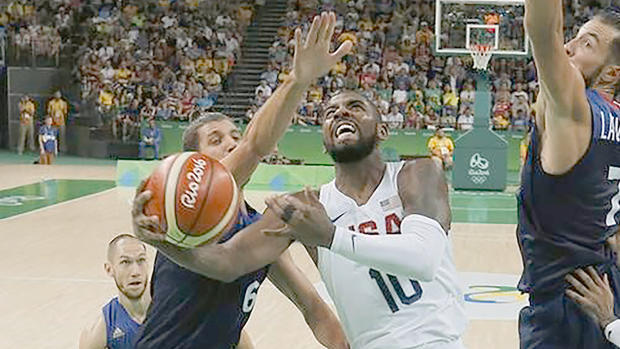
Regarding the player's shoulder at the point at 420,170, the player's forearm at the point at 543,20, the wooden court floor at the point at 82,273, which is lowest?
the wooden court floor at the point at 82,273

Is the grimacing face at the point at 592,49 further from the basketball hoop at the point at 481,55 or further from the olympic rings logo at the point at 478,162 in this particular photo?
the olympic rings logo at the point at 478,162

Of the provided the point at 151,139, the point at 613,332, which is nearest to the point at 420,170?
the point at 613,332

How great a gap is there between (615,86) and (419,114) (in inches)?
738

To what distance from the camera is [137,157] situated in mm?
23453

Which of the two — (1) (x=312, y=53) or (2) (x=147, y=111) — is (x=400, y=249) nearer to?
(1) (x=312, y=53)

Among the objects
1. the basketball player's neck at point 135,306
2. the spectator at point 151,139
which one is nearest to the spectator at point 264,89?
the spectator at point 151,139

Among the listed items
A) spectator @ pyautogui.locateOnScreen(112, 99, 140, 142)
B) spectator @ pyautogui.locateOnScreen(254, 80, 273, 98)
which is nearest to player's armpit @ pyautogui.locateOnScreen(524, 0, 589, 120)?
spectator @ pyautogui.locateOnScreen(254, 80, 273, 98)

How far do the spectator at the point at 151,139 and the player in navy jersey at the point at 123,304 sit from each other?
1774 centimetres

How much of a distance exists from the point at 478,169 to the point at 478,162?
14 cm

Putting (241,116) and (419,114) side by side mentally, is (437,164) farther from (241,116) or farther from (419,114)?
(241,116)

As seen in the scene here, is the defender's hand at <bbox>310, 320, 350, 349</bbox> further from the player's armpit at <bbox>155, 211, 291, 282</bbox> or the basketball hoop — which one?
the basketball hoop

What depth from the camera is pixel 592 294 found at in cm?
332

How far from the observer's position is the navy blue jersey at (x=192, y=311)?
3504mm

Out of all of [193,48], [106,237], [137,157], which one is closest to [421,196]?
[106,237]
